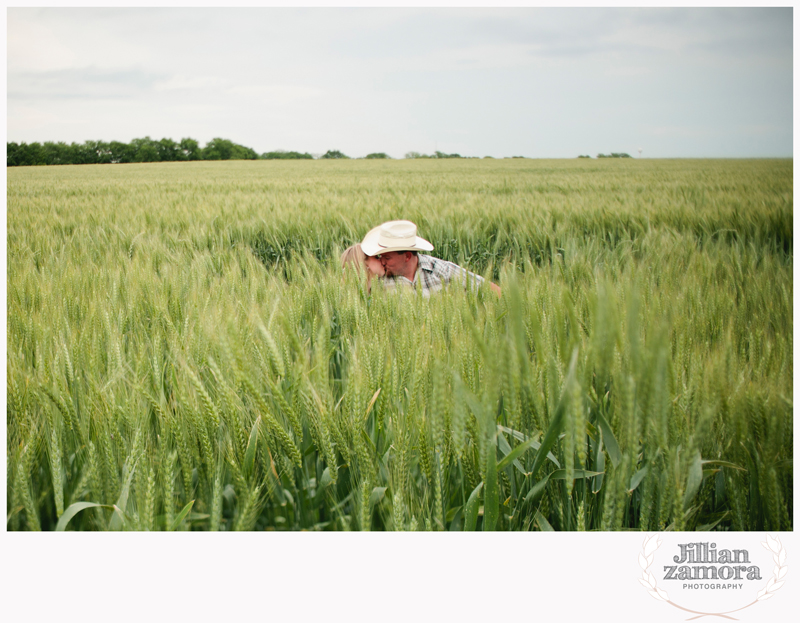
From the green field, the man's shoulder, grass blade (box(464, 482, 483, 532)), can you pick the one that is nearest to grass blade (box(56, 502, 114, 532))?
the green field

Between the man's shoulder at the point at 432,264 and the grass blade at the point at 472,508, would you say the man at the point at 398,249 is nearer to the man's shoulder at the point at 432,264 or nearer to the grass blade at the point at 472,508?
the man's shoulder at the point at 432,264

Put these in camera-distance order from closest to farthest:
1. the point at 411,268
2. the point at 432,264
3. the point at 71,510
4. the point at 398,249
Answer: the point at 71,510
the point at 398,249
the point at 411,268
the point at 432,264

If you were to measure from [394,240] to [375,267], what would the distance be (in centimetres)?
15

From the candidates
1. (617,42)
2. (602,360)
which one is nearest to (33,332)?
(602,360)

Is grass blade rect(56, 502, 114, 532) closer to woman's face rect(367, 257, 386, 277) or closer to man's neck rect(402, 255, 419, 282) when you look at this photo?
woman's face rect(367, 257, 386, 277)

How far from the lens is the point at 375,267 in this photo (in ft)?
6.79

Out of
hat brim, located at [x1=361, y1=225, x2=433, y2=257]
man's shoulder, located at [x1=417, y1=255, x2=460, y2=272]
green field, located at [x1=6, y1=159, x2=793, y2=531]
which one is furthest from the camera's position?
man's shoulder, located at [x1=417, y1=255, x2=460, y2=272]

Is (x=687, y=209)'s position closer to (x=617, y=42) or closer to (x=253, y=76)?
(x=617, y=42)

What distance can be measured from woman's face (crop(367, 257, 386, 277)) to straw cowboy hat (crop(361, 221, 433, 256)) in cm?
5

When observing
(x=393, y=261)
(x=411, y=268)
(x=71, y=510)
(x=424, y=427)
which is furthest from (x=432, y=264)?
(x=71, y=510)

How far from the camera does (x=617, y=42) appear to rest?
1360 mm

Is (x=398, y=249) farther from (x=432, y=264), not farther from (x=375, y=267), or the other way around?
(x=432, y=264)

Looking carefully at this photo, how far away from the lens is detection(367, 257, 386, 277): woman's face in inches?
80.9

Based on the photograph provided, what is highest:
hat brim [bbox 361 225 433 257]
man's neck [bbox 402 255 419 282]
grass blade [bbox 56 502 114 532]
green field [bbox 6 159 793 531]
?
hat brim [bbox 361 225 433 257]
